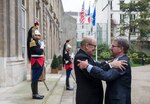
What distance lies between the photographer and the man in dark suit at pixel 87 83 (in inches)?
170

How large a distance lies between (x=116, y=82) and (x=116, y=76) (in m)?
0.12

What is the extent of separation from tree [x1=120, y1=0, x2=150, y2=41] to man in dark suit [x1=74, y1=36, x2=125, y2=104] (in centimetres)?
4729

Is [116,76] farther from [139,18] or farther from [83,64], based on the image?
[139,18]

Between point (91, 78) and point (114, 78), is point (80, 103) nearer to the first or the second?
point (91, 78)

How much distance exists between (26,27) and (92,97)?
1139 centimetres

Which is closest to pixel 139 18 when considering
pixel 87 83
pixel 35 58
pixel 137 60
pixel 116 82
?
pixel 137 60

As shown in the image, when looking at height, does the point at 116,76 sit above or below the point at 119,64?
below

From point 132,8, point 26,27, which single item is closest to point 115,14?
point 132,8

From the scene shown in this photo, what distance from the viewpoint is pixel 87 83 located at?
14.2ft

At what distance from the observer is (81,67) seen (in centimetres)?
414

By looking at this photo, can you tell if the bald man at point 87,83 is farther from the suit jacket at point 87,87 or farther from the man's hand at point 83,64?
the man's hand at point 83,64

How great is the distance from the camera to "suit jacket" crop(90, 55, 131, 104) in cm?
398

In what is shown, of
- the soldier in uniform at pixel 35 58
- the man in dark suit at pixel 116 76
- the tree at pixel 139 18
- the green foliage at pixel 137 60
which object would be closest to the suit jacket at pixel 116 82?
the man in dark suit at pixel 116 76

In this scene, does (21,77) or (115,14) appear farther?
(115,14)
